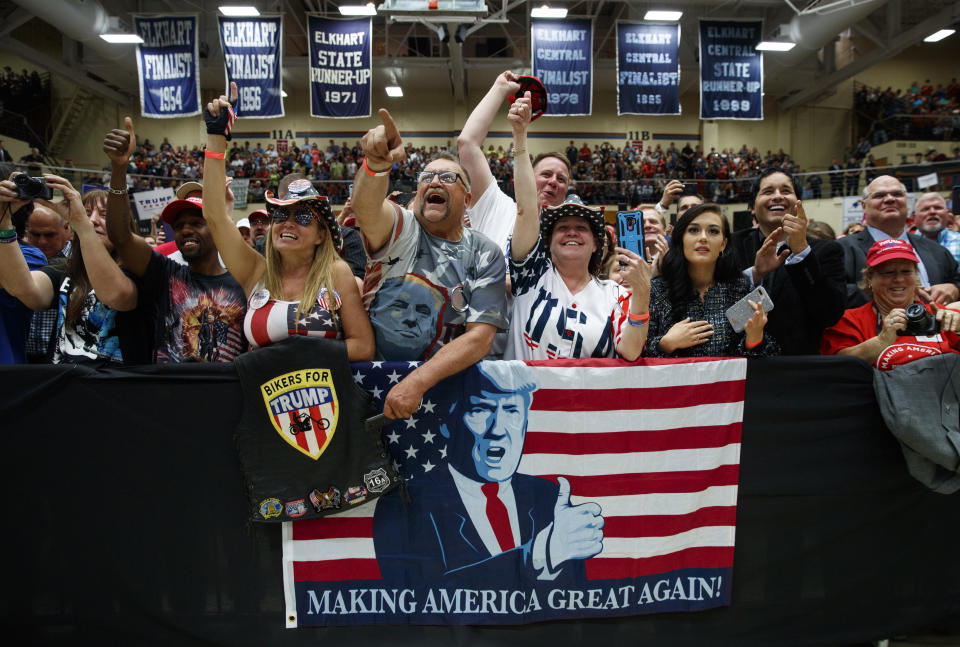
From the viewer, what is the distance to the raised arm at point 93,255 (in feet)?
8.50

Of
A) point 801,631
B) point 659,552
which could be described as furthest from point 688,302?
point 801,631

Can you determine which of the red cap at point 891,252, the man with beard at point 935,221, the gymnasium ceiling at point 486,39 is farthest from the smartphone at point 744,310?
the gymnasium ceiling at point 486,39

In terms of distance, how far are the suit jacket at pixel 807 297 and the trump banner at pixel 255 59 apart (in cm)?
1141

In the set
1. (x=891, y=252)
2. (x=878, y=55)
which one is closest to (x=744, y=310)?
(x=891, y=252)

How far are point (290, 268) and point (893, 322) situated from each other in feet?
8.96

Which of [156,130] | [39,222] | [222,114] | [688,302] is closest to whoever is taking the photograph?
[222,114]

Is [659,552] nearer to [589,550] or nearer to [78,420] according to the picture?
[589,550]

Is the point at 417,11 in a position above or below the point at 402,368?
above

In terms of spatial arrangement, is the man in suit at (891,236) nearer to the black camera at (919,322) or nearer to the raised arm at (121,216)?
the black camera at (919,322)

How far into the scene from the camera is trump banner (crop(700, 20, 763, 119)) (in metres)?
12.7

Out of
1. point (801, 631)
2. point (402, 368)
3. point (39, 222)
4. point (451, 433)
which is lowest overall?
point (801, 631)

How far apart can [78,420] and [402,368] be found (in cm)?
140

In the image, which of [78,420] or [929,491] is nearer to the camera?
[78,420]

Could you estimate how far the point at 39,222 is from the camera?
3.62 meters
